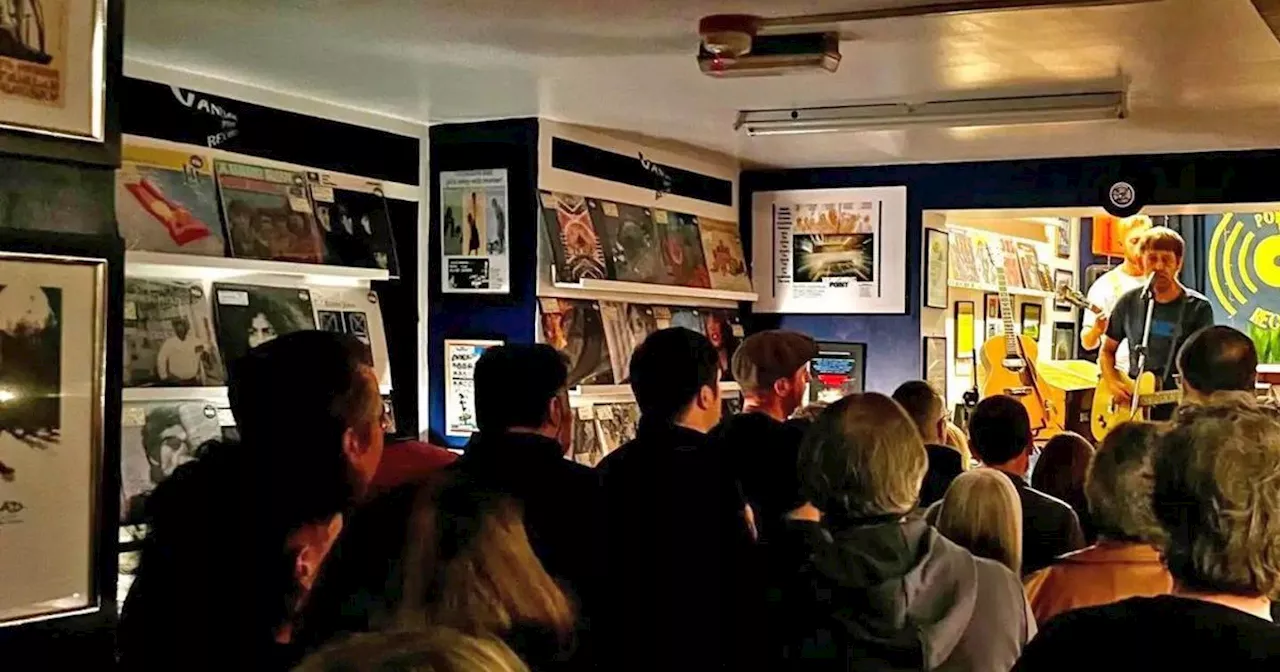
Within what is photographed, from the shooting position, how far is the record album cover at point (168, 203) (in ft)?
12.0

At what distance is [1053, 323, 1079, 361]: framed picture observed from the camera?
8328mm

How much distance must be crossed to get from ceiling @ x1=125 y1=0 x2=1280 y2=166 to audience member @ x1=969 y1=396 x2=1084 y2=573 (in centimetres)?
94

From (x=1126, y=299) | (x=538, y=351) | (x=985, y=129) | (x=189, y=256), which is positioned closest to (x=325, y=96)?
(x=189, y=256)

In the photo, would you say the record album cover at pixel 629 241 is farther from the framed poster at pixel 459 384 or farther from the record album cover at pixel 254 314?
the record album cover at pixel 254 314

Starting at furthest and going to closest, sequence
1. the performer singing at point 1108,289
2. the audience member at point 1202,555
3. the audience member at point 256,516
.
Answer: the performer singing at point 1108,289
the audience member at point 256,516
the audience member at point 1202,555

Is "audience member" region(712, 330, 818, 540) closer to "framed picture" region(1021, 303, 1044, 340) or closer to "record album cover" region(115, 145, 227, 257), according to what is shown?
"record album cover" region(115, 145, 227, 257)

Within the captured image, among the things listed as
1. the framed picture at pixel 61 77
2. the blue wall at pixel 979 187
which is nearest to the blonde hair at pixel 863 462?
the framed picture at pixel 61 77

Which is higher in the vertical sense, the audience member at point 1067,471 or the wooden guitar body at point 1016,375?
the wooden guitar body at point 1016,375

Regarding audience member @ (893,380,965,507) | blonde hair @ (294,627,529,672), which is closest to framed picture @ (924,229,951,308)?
audience member @ (893,380,965,507)

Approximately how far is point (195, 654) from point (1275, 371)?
731 cm

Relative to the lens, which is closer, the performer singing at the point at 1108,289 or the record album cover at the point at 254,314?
the record album cover at the point at 254,314

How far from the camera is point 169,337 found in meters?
3.72

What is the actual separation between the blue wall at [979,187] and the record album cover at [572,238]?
135 cm

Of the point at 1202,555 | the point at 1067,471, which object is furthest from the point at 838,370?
the point at 1202,555
